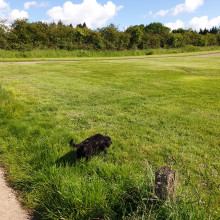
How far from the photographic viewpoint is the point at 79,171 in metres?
2.51

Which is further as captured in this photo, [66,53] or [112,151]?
[66,53]

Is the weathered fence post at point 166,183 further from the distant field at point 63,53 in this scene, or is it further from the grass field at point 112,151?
the distant field at point 63,53

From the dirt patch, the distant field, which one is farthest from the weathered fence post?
the distant field

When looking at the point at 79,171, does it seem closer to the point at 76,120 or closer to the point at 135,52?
the point at 76,120

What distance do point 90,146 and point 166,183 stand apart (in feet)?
4.71

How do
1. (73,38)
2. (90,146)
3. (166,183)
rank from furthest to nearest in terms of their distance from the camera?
(73,38), (90,146), (166,183)

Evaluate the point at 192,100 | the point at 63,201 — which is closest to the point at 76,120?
the point at 63,201

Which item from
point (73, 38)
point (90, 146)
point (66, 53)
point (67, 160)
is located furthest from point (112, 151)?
point (73, 38)

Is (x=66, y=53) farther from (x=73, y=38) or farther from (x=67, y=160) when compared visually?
(x=67, y=160)

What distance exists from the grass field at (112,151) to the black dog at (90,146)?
11 cm

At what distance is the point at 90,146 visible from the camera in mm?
2789

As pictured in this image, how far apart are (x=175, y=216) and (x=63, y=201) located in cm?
114

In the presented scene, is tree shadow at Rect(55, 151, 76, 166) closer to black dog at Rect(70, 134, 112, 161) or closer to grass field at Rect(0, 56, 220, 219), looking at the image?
grass field at Rect(0, 56, 220, 219)

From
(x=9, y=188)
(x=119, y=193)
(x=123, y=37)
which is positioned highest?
(x=123, y=37)
